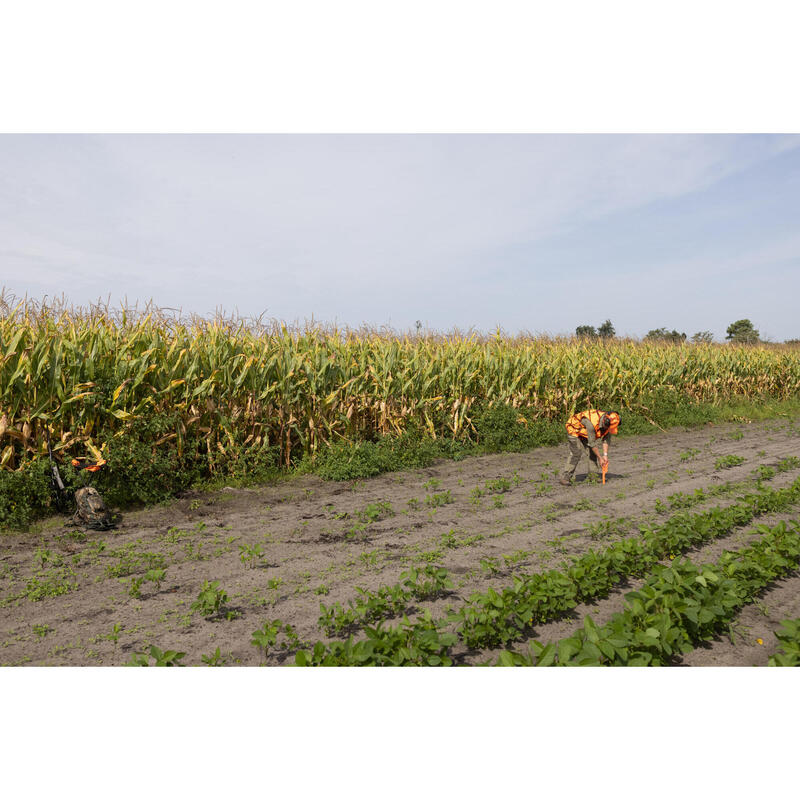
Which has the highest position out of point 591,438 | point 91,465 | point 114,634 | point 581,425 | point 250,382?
point 250,382

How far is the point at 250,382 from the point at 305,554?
149 inches

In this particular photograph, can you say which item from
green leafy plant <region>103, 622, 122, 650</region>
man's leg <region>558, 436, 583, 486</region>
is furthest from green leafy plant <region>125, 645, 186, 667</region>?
man's leg <region>558, 436, 583, 486</region>

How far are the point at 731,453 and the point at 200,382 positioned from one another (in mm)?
9893

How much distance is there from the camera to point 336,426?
30.2 feet

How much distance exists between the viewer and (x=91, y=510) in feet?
19.0

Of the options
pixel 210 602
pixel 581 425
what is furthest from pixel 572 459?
pixel 210 602

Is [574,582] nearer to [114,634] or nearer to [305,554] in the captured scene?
[305,554]

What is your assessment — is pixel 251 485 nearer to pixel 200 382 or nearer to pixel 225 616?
pixel 200 382

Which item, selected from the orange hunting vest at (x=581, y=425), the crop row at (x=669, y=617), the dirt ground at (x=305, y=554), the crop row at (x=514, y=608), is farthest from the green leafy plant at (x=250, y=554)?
the orange hunting vest at (x=581, y=425)

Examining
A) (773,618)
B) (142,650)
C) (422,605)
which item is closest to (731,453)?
(773,618)

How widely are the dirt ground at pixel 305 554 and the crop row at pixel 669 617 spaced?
0.47 feet

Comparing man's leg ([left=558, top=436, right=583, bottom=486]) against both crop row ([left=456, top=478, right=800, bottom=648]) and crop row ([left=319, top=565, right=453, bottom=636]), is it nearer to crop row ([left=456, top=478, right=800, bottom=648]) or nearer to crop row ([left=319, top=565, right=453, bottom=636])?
crop row ([left=456, top=478, right=800, bottom=648])

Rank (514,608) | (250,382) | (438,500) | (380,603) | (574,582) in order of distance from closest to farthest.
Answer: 1. (514,608)
2. (380,603)
3. (574,582)
4. (438,500)
5. (250,382)

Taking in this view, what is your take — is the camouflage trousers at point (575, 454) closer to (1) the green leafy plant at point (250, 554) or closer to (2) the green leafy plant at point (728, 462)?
(2) the green leafy plant at point (728, 462)
